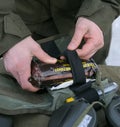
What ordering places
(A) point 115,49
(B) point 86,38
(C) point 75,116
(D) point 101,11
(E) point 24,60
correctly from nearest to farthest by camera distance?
(C) point 75,116
(E) point 24,60
(B) point 86,38
(D) point 101,11
(A) point 115,49

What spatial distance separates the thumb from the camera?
130 centimetres

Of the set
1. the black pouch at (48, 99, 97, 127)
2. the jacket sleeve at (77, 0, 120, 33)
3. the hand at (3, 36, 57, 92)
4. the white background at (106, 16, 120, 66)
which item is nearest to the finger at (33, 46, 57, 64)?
the hand at (3, 36, 57, 92)

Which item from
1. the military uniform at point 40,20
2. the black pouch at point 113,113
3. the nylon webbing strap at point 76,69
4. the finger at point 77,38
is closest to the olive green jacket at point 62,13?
the military uniform at point 40,20

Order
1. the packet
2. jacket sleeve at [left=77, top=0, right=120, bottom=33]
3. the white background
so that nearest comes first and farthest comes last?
the packet → jacket sleeve at [left=77, top=0, right=120, bottom=33] → the white background

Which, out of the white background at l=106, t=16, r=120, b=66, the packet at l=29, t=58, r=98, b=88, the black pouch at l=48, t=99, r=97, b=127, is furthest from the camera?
the white background at l=106, t=16, r=120, b=66

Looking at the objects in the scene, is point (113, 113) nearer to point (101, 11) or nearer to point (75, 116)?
point (75, 116)

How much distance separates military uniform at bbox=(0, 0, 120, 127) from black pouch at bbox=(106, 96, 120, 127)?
186mm

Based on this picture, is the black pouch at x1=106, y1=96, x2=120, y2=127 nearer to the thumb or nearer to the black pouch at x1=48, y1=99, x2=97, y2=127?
the black pouch at x1=48, y1=99, x2=97, y2=127

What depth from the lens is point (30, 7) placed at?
1.74 metres

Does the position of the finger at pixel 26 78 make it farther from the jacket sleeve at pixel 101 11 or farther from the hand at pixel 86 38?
the jacket sleeve at pixel 101 11

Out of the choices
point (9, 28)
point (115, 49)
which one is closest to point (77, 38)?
point (9, 28)

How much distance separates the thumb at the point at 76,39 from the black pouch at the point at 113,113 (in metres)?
0.21

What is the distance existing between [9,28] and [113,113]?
1.43 ft

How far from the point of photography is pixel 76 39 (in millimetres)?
1317
